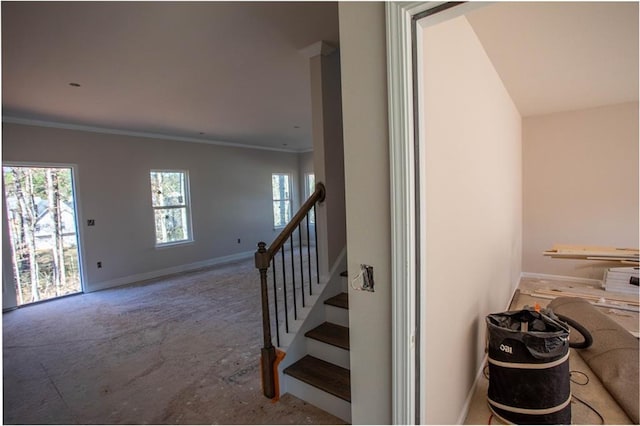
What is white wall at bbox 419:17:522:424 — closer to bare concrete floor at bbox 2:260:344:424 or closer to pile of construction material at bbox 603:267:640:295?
bare concrete floor at bbox 2:260:344:424

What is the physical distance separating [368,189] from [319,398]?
5.16 ft

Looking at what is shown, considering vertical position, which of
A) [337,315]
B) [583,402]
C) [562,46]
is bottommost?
[583,402]

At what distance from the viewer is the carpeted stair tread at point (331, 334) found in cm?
229

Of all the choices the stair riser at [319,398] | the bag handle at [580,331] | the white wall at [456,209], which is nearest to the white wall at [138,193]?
the stair riser at [319,398]

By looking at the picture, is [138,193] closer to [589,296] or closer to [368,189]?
[368,189]

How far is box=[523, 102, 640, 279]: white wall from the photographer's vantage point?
13.9ft

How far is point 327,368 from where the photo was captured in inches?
89.7

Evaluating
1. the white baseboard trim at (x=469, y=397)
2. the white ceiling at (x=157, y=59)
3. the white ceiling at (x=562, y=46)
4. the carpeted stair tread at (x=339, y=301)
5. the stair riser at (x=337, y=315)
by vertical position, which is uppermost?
the white ceiling at (x=157, y=59)

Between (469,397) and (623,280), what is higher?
(623,280)

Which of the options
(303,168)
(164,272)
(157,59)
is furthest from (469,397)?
(303,168)

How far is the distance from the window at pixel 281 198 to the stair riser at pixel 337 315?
5779 millimetres

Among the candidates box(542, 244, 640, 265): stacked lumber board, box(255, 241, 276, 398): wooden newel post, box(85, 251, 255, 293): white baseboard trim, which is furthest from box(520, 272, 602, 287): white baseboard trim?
box(85, 251, 255, 293): white baseboard trim

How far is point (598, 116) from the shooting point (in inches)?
171

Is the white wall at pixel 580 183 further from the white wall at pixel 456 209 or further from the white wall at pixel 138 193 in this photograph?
the white wall at pixel 138 193
